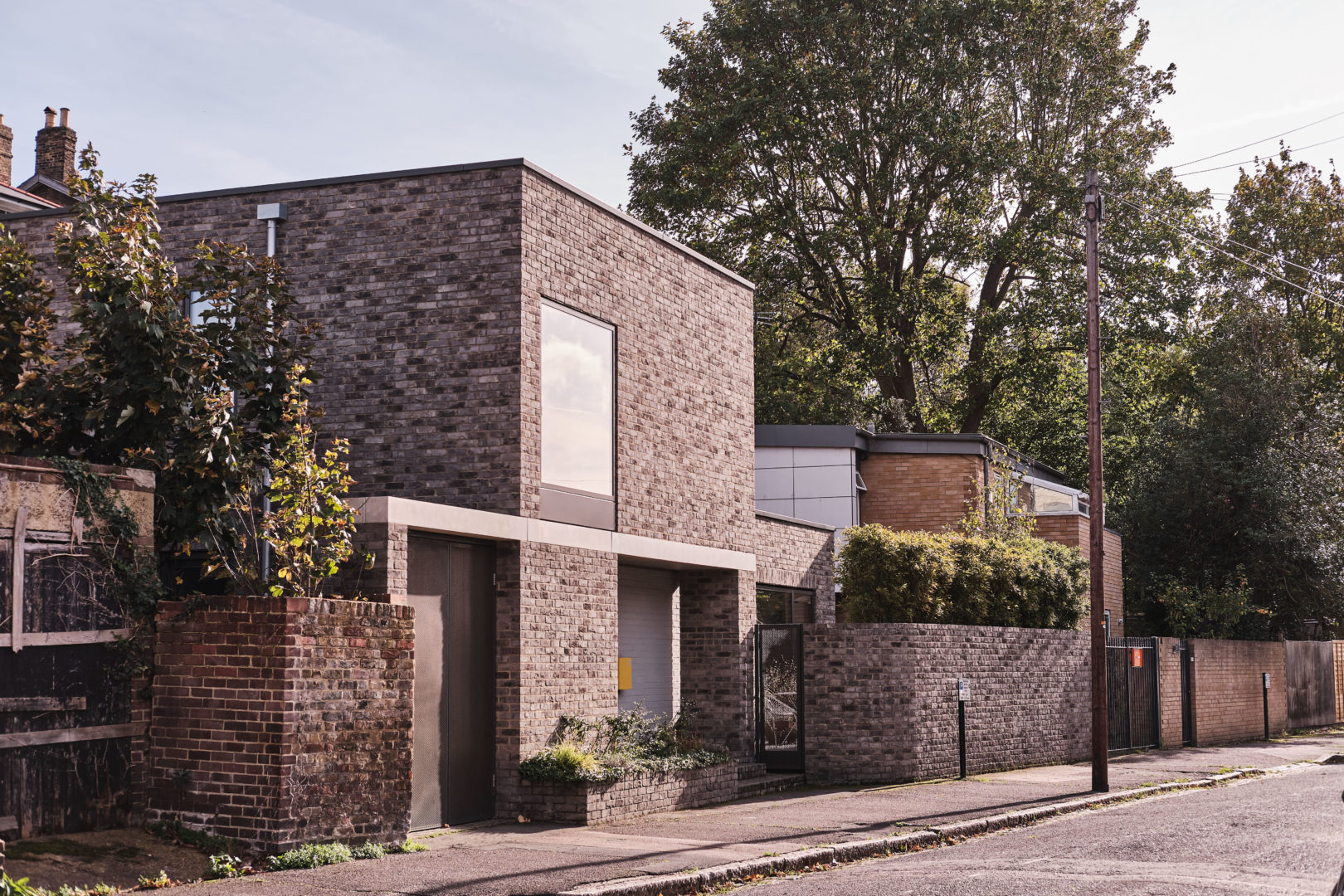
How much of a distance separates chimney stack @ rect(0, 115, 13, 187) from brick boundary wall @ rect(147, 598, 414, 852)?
1997 centimetres

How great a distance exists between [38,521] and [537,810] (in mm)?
6327

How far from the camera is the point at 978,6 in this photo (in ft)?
106

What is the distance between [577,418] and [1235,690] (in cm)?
2071

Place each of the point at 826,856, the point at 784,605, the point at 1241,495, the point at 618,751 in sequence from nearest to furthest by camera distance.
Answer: the point at 826,856 → the point at 618,751 → the point at 784,605 → the point at 1241,495

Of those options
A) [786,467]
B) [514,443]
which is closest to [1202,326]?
[786,467]

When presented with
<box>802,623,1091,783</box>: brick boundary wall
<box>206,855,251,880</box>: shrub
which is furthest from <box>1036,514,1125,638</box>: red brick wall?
<box>206,855,251,880</box>: shrub

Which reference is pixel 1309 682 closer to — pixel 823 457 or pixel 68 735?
pixel 823 457

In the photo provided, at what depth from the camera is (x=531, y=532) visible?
47.4 feet

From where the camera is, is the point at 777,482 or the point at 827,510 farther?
the point at 777,482

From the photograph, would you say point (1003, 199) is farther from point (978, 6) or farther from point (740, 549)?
point (740, 549)

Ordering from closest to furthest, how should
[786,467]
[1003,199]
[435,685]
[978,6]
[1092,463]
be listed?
[435,685], [1092,463], [786,467], [978,6], [1003,199]

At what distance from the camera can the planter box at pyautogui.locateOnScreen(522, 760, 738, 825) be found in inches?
549

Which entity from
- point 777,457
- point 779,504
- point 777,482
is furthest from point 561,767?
point 777,457

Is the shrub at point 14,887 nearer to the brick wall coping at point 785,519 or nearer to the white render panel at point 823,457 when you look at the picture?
the brick wall coping at point 785,519
